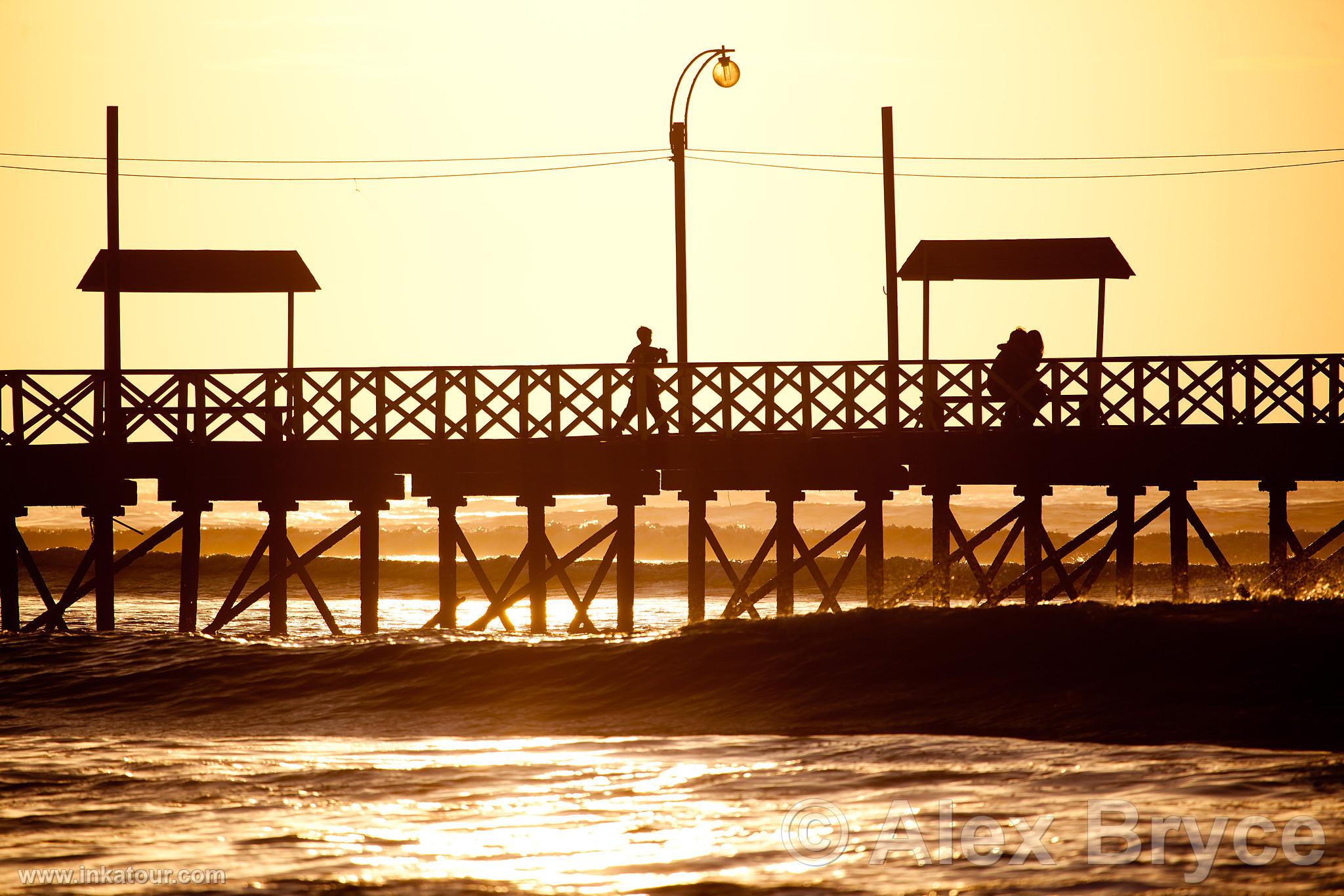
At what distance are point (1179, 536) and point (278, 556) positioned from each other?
13.3 m

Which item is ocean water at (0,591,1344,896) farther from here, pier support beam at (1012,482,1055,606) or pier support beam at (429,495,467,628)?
pier support beam at (1012,482,1055,606)

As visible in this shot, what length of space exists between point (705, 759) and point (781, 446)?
988 centimetres

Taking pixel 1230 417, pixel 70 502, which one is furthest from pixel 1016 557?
pixel 70 502

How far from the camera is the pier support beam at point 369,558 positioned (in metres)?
22.3

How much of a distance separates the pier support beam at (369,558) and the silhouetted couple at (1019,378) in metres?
8.90

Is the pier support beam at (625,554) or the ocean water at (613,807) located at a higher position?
the pier support beam at (625,554)

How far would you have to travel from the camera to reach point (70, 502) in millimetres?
22844

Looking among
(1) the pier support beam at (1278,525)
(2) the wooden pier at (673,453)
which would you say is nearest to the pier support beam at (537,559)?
(2) the wooden pier at (673,453)

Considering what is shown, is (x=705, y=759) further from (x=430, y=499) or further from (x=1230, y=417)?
(x=1230, y=417)

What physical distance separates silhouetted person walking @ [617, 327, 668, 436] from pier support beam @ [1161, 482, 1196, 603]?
23.5 feet

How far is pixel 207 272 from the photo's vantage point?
25.2 metres

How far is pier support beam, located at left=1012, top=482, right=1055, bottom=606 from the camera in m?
22.2

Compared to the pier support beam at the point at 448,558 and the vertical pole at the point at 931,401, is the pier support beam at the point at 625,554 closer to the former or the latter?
the pier support beam at the point at 448,558

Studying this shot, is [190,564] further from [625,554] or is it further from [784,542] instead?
[784,542]
